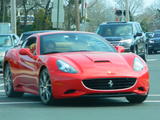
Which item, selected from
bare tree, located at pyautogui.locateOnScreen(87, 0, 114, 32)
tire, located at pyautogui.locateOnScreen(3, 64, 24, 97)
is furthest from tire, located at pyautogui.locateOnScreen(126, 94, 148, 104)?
bare tree, located at pyautogui.locateOnScreen(87, 0, 114, 32)

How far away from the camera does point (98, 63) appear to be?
1134 cm

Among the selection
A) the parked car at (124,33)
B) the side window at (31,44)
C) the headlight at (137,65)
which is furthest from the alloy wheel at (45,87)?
the parked car at (124,33)

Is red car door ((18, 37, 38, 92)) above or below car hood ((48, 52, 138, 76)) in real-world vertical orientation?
below

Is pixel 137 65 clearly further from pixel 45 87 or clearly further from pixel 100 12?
pixel 100 12

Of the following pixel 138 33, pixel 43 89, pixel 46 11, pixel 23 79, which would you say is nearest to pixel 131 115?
pixel 43 89

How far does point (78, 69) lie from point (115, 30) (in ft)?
54.5

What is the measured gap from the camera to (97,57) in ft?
38.1

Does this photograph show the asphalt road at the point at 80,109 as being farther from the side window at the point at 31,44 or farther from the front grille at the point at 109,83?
the side window at the point at 31,44

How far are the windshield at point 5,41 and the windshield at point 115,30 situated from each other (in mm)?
4074

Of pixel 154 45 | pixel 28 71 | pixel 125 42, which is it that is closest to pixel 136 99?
pixel 28 71

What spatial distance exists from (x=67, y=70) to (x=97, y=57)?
0.73 meters

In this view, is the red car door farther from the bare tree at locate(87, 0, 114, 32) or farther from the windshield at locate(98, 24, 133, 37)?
the bare tree at locate(87, 0, 114, 32)

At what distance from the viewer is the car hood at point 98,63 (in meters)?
11.2

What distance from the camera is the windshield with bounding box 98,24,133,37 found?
2748 cm
